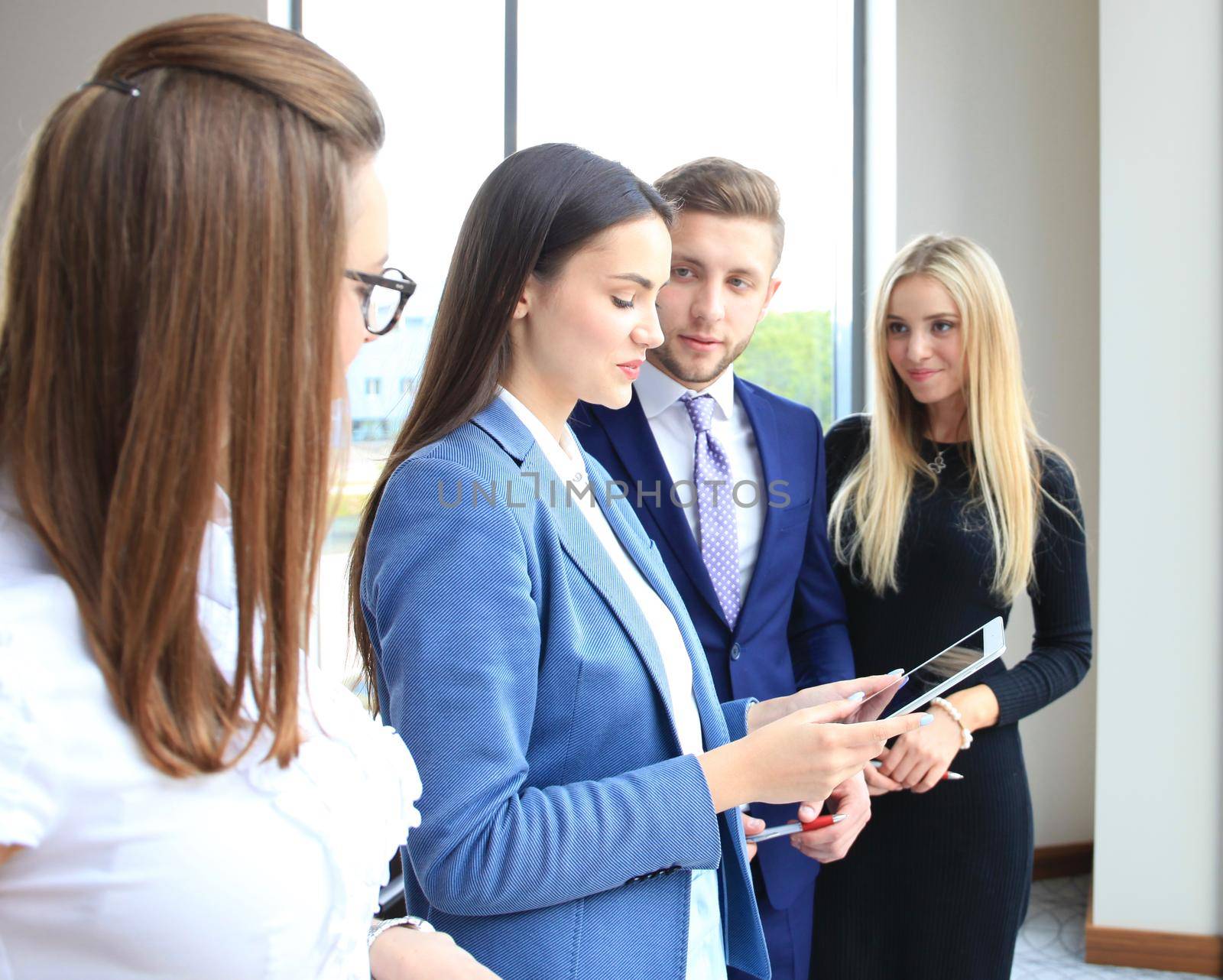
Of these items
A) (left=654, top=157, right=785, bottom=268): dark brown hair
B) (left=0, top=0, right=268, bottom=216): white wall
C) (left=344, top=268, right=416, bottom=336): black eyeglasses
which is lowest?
(left=344, top=268, right=416, bottom=336): black eyeglasses

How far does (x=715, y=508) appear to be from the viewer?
1.71 metres

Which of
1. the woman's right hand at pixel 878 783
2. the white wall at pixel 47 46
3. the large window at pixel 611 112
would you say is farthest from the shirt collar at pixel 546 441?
the white wall at pixel 47 46

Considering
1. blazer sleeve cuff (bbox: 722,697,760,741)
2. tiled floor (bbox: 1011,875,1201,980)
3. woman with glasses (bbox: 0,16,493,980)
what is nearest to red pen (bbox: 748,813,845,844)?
blazer sleeve cuff (bbox: 722,697,760,741)

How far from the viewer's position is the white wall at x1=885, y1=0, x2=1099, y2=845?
11.0 ft

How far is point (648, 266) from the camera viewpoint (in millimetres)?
1271

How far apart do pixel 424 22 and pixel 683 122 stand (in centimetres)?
92

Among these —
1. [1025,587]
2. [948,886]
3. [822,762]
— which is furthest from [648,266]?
[948,886]

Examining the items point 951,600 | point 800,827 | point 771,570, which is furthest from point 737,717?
point 951,600

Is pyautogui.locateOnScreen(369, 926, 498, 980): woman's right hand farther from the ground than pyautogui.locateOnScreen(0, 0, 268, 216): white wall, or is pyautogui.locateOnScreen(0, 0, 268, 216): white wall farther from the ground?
pyautogui.locateOnScreen(0, 0, 268, 216): white wall

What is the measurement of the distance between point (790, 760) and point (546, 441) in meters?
0.48

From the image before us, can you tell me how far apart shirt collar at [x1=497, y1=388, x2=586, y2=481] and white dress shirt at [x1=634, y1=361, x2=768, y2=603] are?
41 cm

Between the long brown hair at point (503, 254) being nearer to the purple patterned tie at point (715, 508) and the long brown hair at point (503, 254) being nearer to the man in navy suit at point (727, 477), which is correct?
the man in navy suit at point (727, 477)

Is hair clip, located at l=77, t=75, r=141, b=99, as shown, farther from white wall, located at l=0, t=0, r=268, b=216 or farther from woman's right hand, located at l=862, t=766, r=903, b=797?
white wall, located at l=0, t=0, r=268, b=216

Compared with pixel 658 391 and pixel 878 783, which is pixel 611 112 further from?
pixel 878 783
